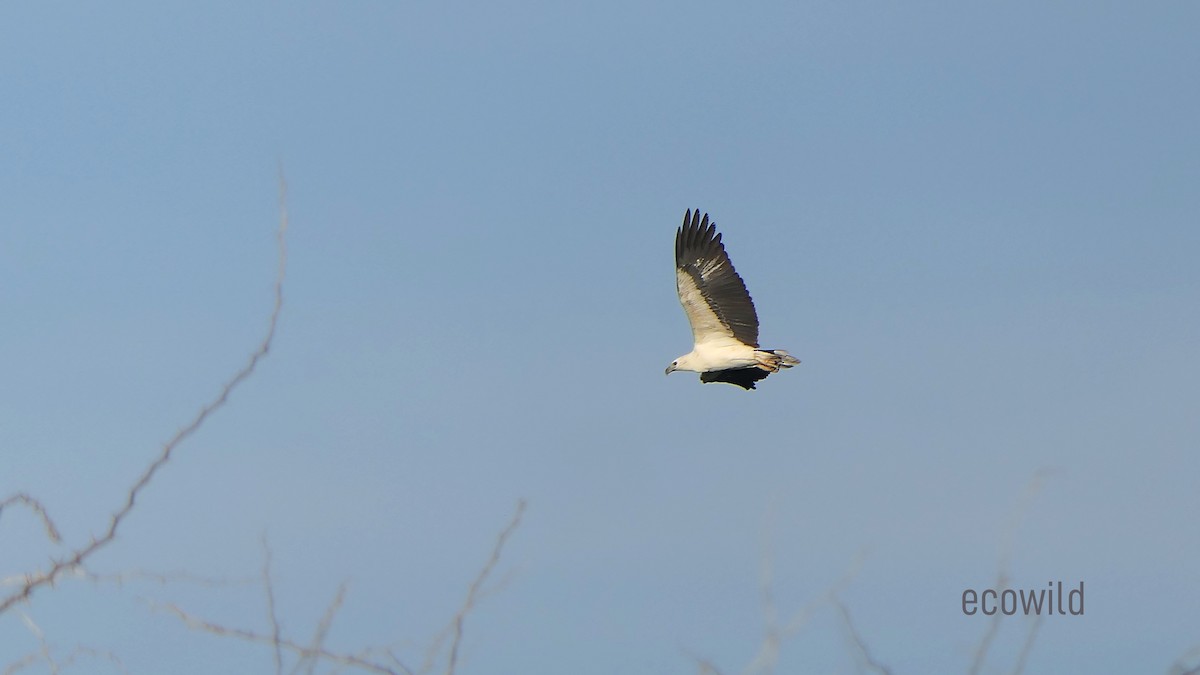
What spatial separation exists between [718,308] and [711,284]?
33 centimetres

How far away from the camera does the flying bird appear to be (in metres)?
17.8

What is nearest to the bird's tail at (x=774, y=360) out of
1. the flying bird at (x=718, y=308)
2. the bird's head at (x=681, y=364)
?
the flying bird at (x=718, y=308)

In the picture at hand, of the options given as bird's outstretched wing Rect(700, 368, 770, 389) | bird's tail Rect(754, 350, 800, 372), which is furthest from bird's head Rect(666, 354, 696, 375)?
bird's tail Rect(754, 350, 800, 372)

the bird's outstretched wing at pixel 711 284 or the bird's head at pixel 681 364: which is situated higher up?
the bird's outstretched wing at pixel 711 284

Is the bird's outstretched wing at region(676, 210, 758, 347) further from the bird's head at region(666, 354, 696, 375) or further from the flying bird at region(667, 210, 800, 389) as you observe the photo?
the bird's head at region(666, 354, 696, 375)

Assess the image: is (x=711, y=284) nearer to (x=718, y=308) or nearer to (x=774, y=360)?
(x=718, y=308)

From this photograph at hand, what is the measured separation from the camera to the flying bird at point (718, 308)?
17828 millimetres

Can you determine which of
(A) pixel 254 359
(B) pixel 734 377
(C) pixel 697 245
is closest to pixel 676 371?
(B) pixel 734 377

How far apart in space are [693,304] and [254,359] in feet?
46.7

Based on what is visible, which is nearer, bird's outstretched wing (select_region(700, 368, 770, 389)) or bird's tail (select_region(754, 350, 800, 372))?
bird's tail (select_region(754, 350, 800, 372))

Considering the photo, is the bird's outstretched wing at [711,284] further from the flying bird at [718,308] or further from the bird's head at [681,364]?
the bird's head at [681,364]

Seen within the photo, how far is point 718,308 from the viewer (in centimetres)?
1805

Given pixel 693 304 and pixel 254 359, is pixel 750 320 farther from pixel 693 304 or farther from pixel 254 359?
pixel 254 359

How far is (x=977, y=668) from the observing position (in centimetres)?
366
